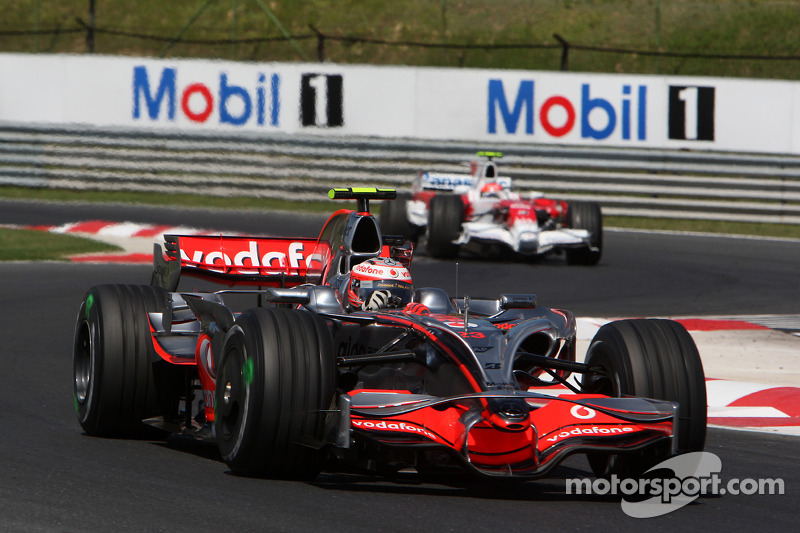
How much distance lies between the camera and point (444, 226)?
1744 centimetres

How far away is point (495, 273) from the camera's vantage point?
53.5 ft

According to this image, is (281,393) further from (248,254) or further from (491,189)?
(491,189)

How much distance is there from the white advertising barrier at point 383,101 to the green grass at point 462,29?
3.42 m

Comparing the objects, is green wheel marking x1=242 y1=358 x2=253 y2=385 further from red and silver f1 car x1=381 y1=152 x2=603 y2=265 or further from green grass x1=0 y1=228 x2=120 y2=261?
red and silver f1 car x1=381 y1=152 x2=603 y2=265

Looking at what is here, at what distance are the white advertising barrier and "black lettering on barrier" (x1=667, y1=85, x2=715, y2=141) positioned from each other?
0.02 metres

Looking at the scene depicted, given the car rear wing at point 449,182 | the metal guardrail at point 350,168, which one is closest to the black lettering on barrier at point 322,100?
the metal guardrail at point 350,168

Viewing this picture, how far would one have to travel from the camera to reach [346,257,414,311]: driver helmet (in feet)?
23.3

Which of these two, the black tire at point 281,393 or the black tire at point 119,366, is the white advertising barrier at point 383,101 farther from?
the black tire at point 281,393

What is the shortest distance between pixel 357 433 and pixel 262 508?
1.71 ft

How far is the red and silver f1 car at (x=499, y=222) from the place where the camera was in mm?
17453

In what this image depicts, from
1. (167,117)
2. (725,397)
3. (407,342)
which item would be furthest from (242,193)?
(407,342)

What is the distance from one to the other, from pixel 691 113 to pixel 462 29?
761 centimetres

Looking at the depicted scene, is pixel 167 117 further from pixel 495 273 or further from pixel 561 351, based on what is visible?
pixel 561 351

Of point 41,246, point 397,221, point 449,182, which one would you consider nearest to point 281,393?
point 41,246
